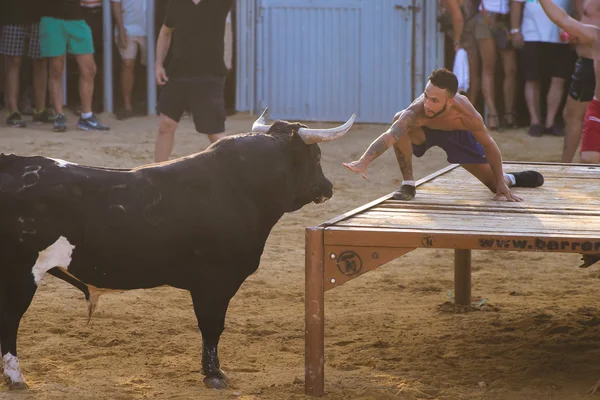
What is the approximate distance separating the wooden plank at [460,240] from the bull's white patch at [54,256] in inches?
48.0

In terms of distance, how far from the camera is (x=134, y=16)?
47.4ft

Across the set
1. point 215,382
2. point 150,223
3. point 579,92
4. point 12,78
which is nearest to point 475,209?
point 215,382

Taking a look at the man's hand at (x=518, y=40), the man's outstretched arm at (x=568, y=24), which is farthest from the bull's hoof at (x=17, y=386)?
the man's hand at (x=518, y=40)

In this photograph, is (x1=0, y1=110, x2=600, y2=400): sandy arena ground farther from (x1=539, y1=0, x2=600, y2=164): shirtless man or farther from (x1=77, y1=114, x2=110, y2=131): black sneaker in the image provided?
(x1=77, y1=114, x2=110, y2=131): black sneaker

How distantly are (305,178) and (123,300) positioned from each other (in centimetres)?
199

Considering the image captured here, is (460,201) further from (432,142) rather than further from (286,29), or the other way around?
(286,29)

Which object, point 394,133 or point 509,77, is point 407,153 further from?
point 509,77

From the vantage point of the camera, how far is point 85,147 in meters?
11.8

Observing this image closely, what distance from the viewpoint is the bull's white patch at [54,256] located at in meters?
5.03

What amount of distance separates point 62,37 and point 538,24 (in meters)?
5.81

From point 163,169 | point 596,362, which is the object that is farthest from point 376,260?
point 596,362

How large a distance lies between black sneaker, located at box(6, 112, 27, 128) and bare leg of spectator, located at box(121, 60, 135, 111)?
1.90 metres

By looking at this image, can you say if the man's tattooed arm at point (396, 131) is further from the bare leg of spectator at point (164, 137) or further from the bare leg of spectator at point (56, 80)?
the bare leg of spectator at point (56, 80)

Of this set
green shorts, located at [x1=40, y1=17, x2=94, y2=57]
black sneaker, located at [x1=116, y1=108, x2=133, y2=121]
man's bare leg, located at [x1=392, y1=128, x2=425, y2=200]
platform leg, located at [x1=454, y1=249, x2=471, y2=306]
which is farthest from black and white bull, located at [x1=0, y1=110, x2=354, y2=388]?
black sneaker, located at [x1=116, y1=108, x2=133, y2=121]
